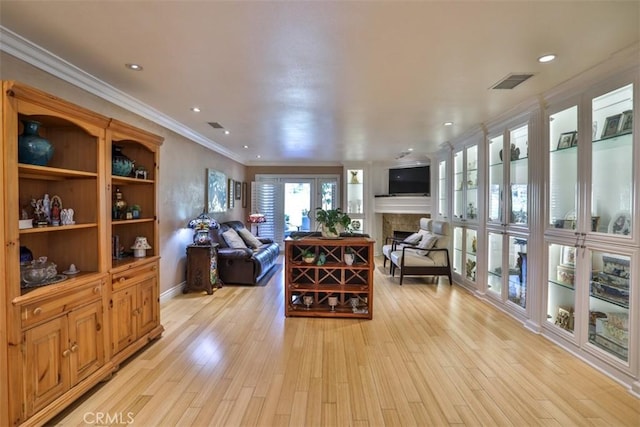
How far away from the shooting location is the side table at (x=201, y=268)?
4.66 m

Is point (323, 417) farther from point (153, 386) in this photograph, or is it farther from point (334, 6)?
point (334, 6)

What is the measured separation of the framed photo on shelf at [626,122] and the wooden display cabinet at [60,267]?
3998mm

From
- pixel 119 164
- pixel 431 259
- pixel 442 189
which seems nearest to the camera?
pixel 119 164

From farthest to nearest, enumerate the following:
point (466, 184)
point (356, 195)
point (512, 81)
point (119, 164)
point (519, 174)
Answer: point (356, 195) → point (466, 184) → point (519, 174) → point (512, 81) → point (119, 164)

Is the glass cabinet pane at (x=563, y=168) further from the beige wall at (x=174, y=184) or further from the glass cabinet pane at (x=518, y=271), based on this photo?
the beige wall at (x=174, y=184)

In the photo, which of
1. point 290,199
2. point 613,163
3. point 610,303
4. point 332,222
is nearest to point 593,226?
point 613,163

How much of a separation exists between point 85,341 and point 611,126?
4371 mm

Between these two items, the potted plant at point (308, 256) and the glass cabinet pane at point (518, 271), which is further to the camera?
the potted plant at point (308, 256)

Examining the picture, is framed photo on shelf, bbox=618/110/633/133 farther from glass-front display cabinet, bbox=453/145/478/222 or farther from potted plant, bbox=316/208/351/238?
potted plant, bbox=316/208/351/238

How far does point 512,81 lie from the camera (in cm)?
279

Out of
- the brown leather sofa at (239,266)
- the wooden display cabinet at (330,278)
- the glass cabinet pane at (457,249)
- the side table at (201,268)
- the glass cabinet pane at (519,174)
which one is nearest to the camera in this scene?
the glass cabinet pane at (519,174)

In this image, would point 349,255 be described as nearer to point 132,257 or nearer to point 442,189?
point 132,257

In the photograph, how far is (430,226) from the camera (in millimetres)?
5902

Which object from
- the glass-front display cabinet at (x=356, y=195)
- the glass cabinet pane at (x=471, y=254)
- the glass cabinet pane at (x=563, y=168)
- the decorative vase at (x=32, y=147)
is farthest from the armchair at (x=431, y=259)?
the decorative vase at (x=32, y=147)
